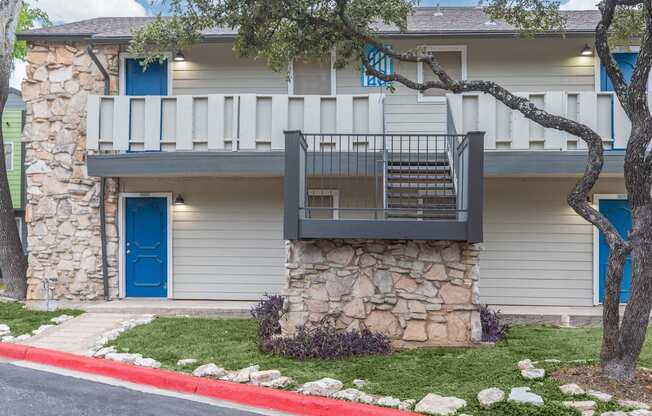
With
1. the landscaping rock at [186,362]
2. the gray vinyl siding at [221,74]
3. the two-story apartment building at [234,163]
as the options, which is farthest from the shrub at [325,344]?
the gray vinyl siding at [221,74]

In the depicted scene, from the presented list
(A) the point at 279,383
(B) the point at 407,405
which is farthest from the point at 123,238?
(B) the point at 407,405

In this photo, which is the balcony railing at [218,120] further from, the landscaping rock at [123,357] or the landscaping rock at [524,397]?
the landscaping rock at [524,397]

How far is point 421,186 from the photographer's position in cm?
853

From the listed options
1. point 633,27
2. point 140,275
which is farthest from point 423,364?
point 140,275

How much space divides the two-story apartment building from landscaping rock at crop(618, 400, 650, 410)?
4569mm

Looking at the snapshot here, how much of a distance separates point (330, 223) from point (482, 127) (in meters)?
3.35

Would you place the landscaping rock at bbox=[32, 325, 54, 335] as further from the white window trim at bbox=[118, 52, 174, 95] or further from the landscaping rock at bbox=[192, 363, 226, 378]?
the white window trim at bbox=[118, 52, 174, 95]

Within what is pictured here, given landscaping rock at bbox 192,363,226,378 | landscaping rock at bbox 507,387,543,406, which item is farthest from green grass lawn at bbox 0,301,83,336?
landscaping rock at bbox 507,387,543,406

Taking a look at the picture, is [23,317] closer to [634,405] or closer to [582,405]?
[582,405]

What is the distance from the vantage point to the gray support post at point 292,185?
6.85 m

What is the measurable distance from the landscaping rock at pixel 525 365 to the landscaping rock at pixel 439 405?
1.24 meters

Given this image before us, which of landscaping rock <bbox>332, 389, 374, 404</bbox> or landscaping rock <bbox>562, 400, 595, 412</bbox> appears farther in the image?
landscaping rock <bbox>332, 389, 374, 404</bbox>

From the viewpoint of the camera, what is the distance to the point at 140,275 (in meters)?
10.3

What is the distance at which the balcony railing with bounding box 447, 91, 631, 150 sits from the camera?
8.52 metres
